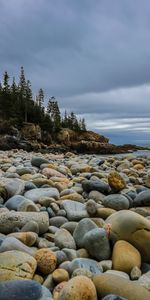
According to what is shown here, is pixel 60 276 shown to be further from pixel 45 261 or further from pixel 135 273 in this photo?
pixel 135 273

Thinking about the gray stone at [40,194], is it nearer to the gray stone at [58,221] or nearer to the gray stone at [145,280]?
the gray stone at [58,221]

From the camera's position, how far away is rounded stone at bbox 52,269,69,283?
2.75 meters

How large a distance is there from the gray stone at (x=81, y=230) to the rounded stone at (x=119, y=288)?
0.94 metres

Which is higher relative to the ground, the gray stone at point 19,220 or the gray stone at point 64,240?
the gray stone at point 19,220

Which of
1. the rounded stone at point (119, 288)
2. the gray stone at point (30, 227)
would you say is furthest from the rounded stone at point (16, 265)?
the gray stone at point (30, 227)

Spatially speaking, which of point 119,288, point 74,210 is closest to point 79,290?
point 119,288

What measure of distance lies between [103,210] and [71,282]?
2.05 meters

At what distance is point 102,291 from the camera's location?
96.6 inches

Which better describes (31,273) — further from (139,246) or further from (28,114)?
(28,114)

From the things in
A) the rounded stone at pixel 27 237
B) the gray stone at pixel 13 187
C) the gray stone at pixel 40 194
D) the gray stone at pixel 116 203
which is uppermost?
the gray stone at pixel 13 187

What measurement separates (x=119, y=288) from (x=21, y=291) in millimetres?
686

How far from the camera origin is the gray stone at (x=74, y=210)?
429cm

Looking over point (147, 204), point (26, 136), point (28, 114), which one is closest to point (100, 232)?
point (147, 204)

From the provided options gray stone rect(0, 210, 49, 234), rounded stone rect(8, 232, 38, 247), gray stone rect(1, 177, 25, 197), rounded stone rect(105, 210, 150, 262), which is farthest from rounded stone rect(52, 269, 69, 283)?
gray stone rect(1, 177, 25, 197)
